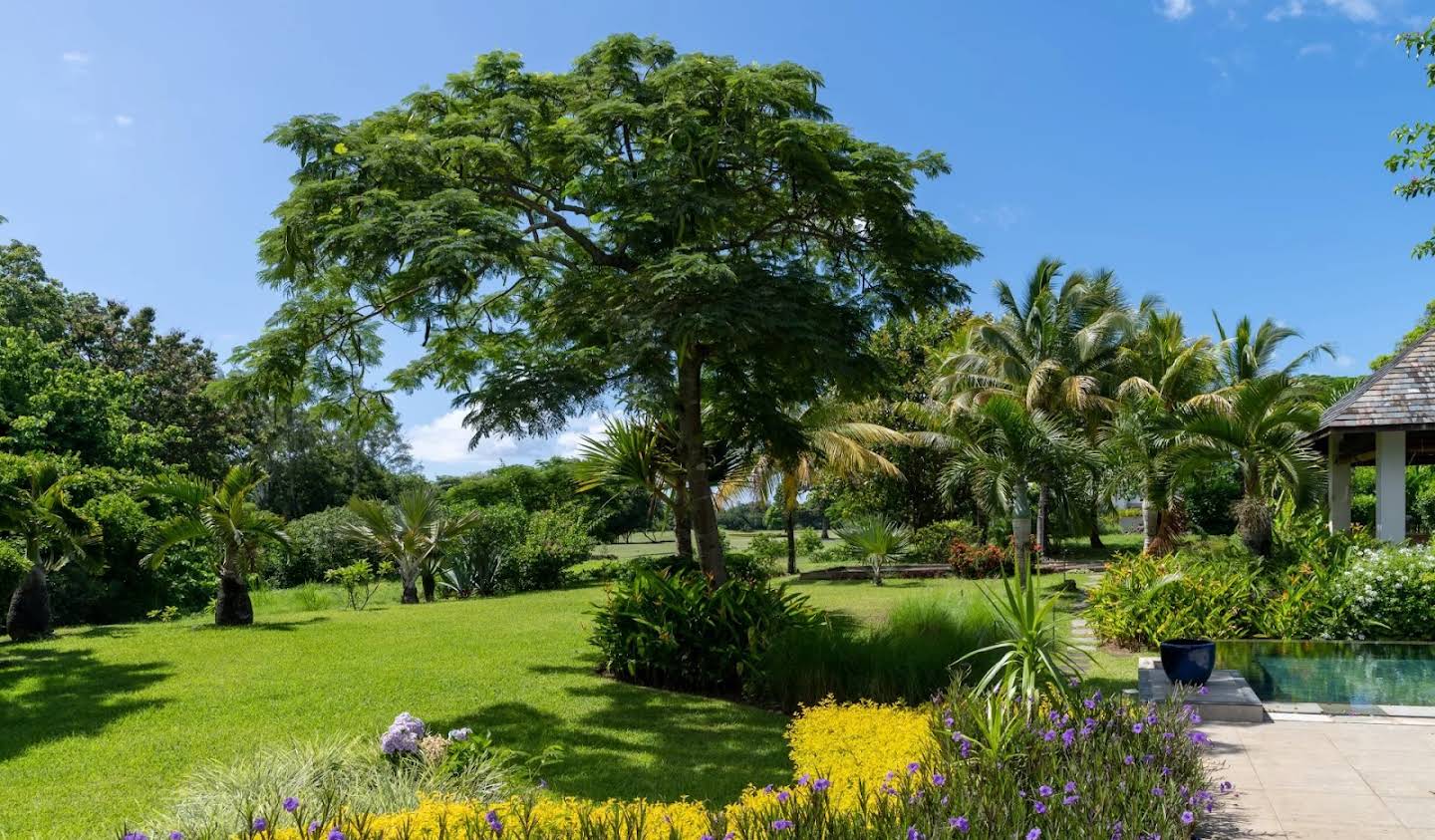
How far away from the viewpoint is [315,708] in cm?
823

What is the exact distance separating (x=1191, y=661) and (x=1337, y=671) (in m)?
2.58

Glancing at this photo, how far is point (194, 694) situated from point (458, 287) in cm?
472

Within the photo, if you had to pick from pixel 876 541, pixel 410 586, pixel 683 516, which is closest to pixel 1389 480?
pixel 876 541

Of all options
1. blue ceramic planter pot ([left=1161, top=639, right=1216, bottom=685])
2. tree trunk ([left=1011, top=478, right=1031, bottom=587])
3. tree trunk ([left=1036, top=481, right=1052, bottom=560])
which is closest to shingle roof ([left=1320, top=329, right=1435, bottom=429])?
tree trunk ([left=1011, top=478, right=1031, bottom=587])

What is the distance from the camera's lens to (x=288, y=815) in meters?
4.41

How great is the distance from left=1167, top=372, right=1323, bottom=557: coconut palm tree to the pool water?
2.26 meters

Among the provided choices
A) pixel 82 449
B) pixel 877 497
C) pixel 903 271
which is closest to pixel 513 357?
pixel 903 271

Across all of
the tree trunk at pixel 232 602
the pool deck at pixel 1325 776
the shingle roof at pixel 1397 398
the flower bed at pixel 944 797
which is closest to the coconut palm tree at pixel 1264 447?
the shingle roof at pixel 1397 398

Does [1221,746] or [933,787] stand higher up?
[933,787]

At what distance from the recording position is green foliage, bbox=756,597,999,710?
24.7ft

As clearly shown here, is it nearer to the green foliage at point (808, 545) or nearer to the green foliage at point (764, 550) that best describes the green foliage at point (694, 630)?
the green foliage at point (764, 550)

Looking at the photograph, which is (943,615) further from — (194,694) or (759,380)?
(194,694)

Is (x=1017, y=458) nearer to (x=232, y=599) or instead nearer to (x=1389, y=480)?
(x=1389, y=480)

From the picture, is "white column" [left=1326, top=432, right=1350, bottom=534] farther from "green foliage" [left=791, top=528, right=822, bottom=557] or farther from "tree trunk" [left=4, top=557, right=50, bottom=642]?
"tree trunk" [left=4, top=557, right=50, bottom=642]
